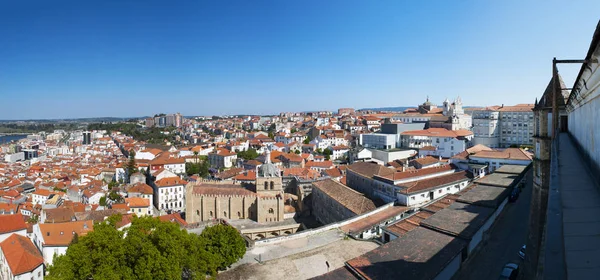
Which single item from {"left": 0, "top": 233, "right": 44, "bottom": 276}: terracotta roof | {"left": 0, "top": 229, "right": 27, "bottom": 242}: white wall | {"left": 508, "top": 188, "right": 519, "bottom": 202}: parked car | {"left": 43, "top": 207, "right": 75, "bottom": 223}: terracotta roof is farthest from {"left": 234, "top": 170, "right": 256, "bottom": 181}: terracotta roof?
{"left": 508, "top": 188, "right": 519, "bottom": 202}: parked car

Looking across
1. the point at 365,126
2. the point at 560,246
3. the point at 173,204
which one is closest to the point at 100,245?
the point at 560,246

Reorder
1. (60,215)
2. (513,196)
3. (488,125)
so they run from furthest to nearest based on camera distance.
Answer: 1. (488,125)
2. (60,215)
3. (513,196)

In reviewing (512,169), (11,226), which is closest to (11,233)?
(11,226)

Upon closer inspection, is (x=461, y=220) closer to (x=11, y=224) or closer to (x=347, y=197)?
(x=347, y=197)

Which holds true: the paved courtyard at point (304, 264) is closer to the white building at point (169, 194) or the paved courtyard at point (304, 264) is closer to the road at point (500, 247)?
the road at point (500, 247)

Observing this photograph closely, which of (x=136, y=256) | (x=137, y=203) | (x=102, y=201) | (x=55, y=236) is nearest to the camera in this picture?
(x=136, y=256)

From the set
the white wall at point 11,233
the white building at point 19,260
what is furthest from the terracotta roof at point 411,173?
the white wall at point 11,233

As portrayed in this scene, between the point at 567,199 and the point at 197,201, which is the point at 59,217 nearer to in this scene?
the point at 197,201
